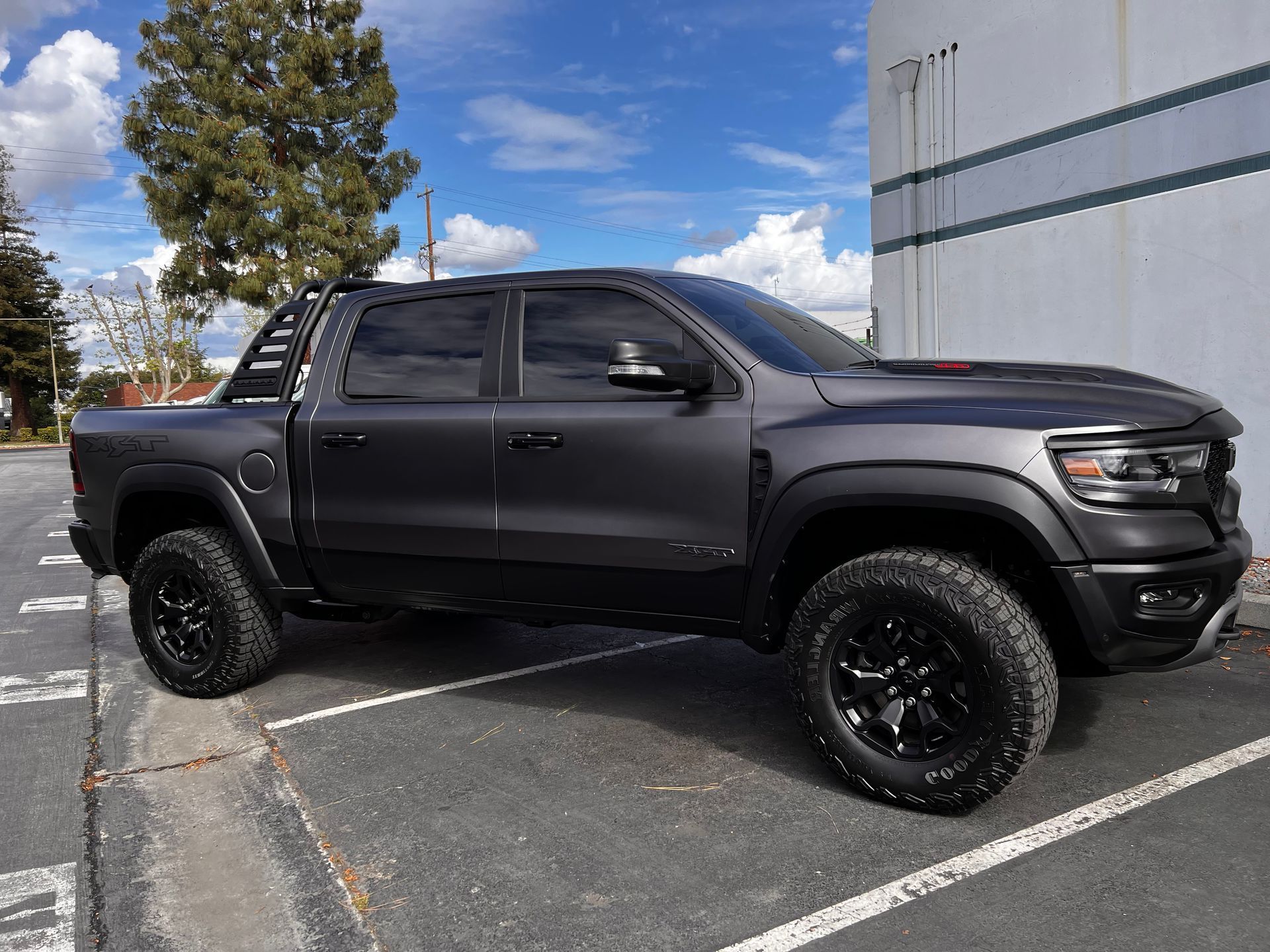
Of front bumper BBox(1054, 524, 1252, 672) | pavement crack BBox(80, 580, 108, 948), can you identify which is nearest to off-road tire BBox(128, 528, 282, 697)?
pavement crack BBox(80, 580, 108, 948)

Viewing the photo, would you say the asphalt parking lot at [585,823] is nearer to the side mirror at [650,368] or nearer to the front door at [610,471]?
the front door at [610,471]

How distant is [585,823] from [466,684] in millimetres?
1755

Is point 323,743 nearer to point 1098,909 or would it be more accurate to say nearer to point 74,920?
point 74,920

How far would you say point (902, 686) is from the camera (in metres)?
3.16

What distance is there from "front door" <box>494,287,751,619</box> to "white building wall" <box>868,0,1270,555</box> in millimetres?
5156

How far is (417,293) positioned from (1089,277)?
577cm

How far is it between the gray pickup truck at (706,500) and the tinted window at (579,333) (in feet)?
0.04

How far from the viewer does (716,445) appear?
341cm

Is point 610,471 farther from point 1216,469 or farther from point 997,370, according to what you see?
point 1216,469

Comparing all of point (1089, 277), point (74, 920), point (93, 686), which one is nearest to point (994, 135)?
point (1089, 277)

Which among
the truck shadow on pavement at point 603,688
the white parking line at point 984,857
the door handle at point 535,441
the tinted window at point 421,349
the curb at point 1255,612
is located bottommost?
the white parking line at point 984,857

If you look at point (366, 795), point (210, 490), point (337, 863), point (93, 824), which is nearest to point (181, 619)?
point (210, 490)

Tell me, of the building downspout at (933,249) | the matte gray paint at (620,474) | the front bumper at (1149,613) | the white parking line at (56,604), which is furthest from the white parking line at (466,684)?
the building downspout at (933,249)

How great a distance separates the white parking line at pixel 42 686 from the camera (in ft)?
15.6
